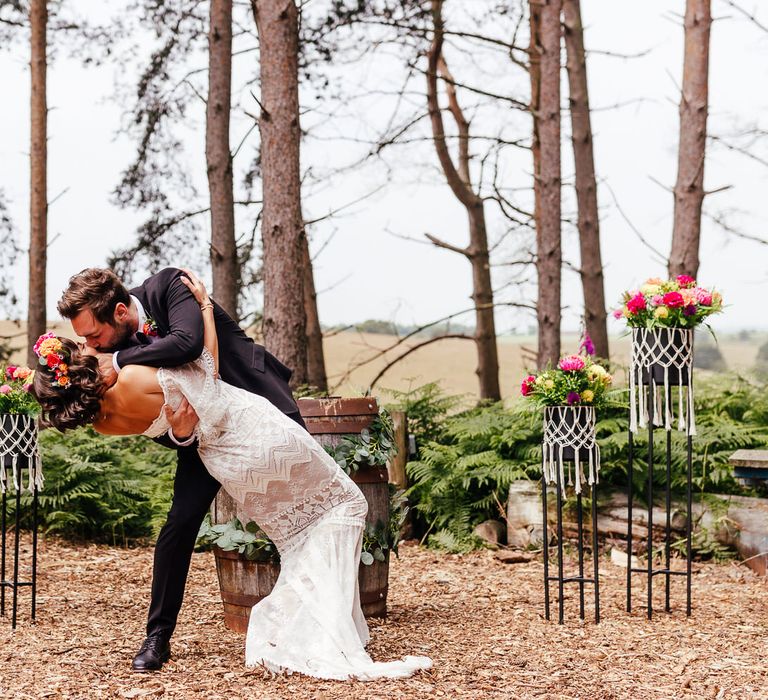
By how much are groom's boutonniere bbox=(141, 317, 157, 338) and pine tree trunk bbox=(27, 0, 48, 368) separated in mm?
7422

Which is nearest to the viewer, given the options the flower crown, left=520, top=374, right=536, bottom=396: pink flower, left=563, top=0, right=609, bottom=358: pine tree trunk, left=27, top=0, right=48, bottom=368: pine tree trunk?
the flower crown

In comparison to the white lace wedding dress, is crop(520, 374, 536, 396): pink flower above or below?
above

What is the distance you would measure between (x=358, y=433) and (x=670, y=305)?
189 cm

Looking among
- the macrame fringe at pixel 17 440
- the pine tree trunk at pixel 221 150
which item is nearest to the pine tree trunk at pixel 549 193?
the pine tree trunk at pixel 221 150

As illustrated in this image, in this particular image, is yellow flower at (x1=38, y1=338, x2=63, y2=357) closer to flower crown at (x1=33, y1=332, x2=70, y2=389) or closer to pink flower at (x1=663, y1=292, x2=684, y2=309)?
flower crown at (x1=33, y1=332, x2=70, y2=389)

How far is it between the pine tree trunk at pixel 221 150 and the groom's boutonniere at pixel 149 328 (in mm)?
6206

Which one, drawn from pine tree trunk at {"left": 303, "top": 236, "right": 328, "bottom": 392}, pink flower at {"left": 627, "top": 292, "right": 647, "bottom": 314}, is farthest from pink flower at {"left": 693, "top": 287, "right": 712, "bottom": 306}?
pine tree trunk at {"left": 303, "top": 236, "right": 328, "bottom": 392}

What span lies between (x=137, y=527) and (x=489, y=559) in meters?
3.09

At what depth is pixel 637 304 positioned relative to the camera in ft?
18.0

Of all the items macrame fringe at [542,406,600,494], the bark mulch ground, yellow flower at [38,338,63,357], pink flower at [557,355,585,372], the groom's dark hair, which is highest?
the groom's dark hair

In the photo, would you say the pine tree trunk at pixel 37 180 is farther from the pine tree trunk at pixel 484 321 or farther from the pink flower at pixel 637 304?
the pink flower at pixel 637 304

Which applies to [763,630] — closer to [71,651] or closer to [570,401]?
[570,401]

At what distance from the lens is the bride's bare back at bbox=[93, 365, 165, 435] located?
409 cm

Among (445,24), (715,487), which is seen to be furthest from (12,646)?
(445,24)
